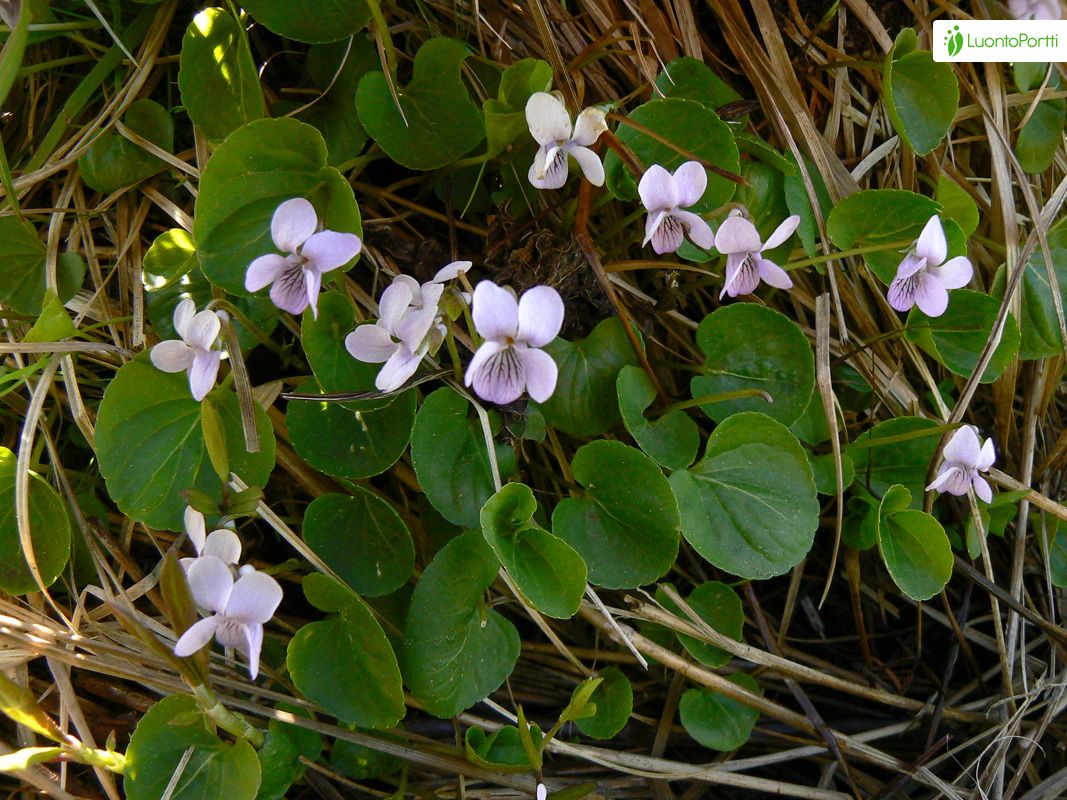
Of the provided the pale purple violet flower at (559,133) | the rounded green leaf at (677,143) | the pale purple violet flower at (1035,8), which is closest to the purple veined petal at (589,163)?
the pale purple violet flower at (559,133)

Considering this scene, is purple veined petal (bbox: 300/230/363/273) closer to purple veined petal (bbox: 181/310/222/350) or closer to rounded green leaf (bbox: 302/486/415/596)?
purple veined petal (bbox: 181/310/222/350)

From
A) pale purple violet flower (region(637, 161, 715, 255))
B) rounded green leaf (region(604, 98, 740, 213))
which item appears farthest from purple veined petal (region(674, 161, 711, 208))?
rounded green leaf (region(604, 98, 740, 213))

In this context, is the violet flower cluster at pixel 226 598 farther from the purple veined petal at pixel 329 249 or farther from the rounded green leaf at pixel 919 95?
the rounded green leaf at pixel 919 95

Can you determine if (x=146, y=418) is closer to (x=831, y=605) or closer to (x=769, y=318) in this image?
(x=769, y=318)

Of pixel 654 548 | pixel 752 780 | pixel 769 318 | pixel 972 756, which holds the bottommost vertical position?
pixel 972 756

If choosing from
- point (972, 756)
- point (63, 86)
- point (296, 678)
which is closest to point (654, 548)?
point (296, 678)

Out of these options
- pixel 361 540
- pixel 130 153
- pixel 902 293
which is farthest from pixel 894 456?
pixel 130 153
